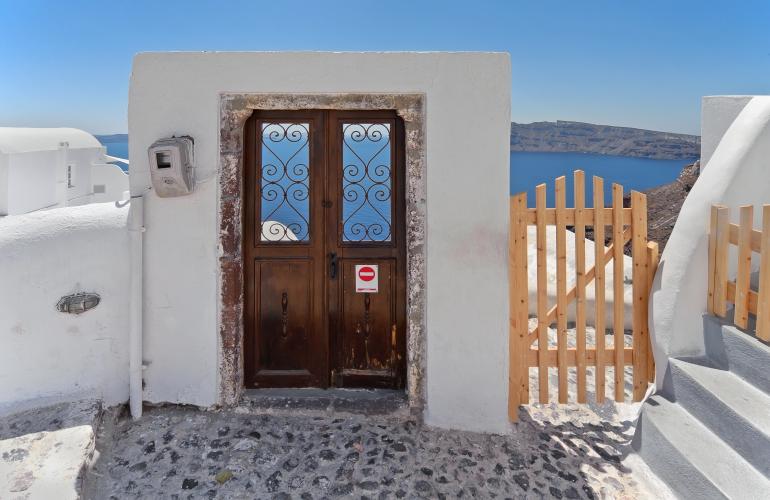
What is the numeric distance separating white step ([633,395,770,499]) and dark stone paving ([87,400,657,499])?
8.1 inches

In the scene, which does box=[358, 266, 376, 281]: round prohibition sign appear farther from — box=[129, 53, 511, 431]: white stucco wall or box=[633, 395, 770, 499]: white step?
box=[633, 395, 770, 499]: white step

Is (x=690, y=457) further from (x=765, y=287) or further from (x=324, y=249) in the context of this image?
(x=324, y=249)

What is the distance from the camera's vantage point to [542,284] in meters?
3.82

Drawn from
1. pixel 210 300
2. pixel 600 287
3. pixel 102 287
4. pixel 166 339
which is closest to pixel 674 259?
pixel 600 287

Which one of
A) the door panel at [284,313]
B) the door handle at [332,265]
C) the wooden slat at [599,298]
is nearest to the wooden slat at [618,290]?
the wooden slat at [599,298]

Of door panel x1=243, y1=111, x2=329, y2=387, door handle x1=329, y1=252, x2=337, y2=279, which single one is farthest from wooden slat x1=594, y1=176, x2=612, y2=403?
door panel x1=243, y1=111, x2=329, y2=387

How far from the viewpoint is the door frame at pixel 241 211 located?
3.64m

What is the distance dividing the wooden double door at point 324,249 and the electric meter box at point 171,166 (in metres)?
0.49

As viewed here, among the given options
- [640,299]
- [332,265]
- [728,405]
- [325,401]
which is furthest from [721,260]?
[325,401]

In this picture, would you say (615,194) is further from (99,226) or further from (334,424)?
(99,226)

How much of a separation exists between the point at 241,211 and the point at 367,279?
45.1 inches

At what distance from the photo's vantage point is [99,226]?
12.0 feet

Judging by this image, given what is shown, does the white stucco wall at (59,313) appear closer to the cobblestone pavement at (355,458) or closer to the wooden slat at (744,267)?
the cobblestone pavement at (355,458)

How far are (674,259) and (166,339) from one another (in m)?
4.00
